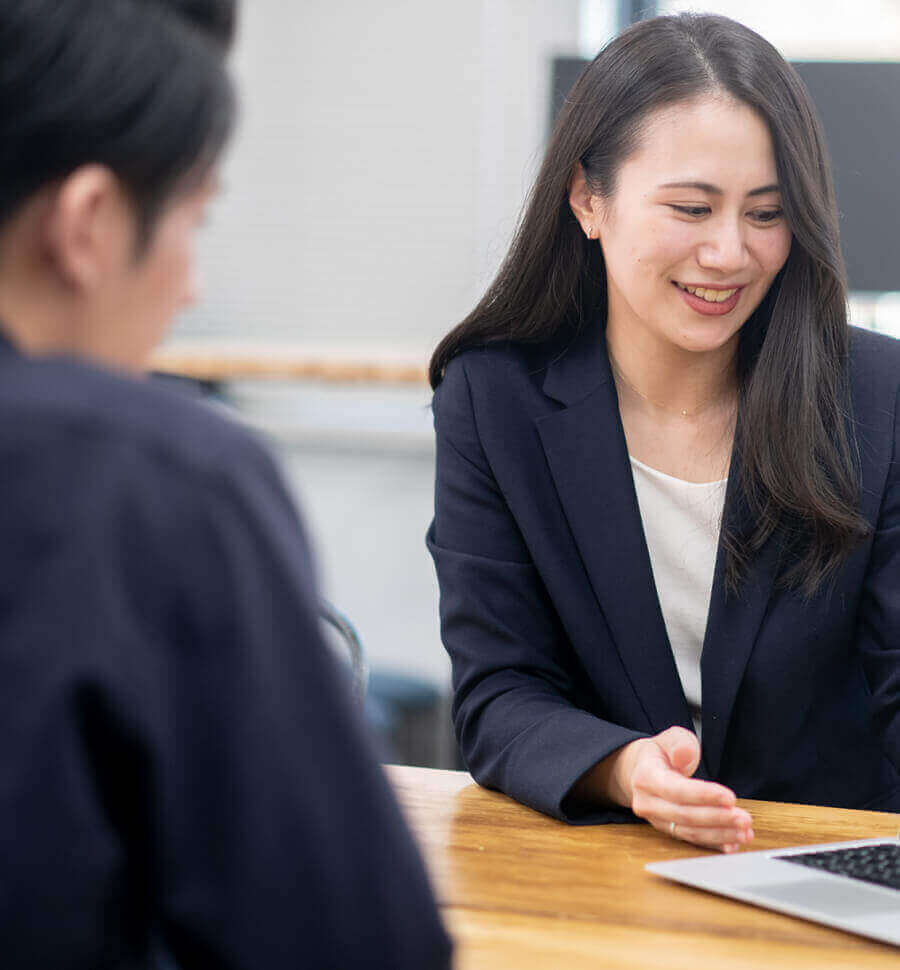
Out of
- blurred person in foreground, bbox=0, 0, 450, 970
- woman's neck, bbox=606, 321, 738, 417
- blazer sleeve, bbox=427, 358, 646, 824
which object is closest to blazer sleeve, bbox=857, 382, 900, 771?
woman's neck, bbox=606, 321, 738, 417

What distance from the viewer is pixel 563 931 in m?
0.87

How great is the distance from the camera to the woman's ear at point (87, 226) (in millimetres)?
533

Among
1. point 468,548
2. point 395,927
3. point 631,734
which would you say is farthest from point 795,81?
point 395,927

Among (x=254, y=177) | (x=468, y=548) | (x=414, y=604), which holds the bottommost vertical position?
(x=414, y=604)

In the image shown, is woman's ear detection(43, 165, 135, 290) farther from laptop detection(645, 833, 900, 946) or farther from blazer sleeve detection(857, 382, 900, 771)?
blazer sleeve detection(857, 382, 900, 771)

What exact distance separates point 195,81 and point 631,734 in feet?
2.58

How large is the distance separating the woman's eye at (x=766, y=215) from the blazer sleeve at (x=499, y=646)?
0.38 m

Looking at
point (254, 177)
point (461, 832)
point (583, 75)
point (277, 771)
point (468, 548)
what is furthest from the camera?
point (254, 177)

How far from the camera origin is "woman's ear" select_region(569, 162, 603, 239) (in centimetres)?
157

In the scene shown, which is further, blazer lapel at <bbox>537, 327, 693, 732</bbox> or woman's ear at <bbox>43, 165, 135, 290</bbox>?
blazer lapel at <bbox>537, 327, 693, 732</bbox>

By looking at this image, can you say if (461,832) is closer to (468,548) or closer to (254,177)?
(468,548)

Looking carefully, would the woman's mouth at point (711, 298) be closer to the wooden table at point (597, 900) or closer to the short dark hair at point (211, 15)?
the wooden table at point (597, 900)

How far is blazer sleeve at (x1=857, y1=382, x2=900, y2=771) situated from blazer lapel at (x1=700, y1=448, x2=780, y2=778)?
0.12 metres

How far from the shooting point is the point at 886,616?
1438 mm
